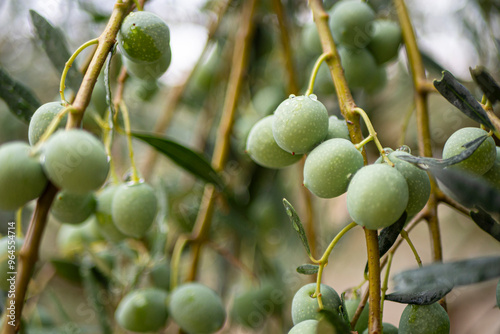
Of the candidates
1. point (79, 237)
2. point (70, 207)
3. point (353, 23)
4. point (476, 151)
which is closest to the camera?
point (476, 151)

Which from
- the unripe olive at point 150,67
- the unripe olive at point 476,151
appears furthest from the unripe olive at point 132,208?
the unripe olive at point 476,151

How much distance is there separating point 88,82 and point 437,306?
15.7 inches

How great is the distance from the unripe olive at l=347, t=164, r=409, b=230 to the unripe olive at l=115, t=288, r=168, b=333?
0.45m

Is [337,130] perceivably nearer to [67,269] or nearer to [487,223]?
[487,223]

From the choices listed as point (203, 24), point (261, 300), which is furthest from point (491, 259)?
point (203, 24)

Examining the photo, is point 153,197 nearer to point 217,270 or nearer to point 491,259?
point 491,259

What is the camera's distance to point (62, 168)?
1.26ft

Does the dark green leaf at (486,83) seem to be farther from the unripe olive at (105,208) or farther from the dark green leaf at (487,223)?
the unripe olive at (105,208)

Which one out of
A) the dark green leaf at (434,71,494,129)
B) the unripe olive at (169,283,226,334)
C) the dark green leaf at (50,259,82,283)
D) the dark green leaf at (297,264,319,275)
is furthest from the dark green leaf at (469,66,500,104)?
the dark green leaf at (50,259,82,283)

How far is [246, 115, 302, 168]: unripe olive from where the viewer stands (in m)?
0.53

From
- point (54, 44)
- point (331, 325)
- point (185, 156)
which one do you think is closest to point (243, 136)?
point (185, 156)

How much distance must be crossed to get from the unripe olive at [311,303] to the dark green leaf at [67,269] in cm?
59

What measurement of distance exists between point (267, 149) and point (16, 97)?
12.9 inches

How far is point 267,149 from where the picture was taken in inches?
21.1
